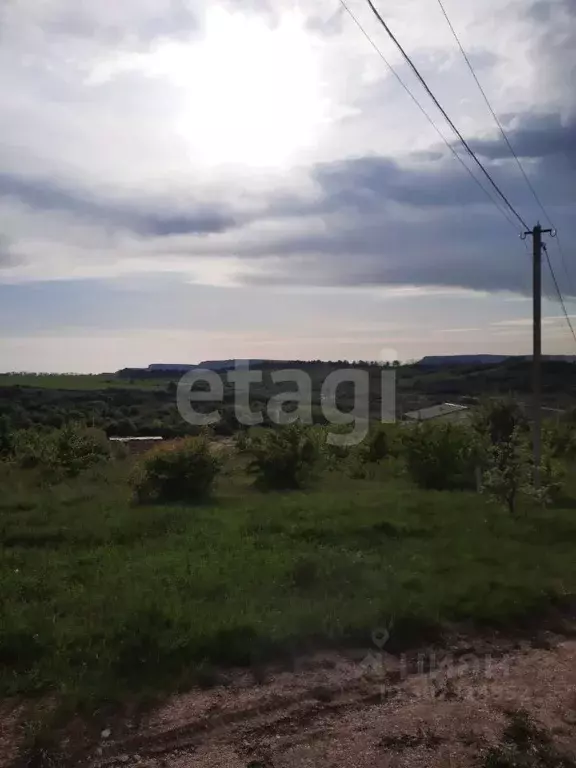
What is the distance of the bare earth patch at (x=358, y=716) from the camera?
11.6ft

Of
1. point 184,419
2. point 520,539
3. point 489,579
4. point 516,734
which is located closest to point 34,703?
point 516,734

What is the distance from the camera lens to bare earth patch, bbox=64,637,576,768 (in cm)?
352

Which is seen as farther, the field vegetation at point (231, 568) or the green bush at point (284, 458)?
the green bush at point (284, 458)

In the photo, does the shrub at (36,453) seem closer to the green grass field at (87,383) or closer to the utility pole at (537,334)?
the utility pole at (537,334)

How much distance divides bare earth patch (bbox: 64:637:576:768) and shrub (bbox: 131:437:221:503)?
709cm

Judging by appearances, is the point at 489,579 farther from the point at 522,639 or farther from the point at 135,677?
the point at 135,677

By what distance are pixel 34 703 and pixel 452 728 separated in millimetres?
2652

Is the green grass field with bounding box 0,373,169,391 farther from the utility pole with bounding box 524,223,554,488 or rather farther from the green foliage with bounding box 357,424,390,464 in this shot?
the utility pole with bounding box 524,223,554,488

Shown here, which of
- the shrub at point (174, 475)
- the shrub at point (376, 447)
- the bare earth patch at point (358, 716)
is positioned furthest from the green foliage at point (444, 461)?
the bare earth patch at point (358, 716)

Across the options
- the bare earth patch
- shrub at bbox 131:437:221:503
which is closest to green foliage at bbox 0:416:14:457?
shrub at bbox 131:437:221:503

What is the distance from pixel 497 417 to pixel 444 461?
249cm

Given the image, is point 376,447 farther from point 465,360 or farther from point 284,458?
point 465,360

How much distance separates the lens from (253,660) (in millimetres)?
4609

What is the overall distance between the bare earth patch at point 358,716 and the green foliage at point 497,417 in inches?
424
